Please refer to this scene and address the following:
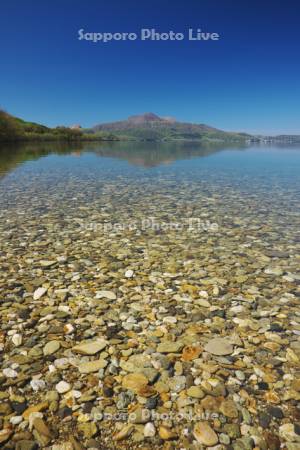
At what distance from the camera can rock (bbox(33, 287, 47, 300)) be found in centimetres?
713

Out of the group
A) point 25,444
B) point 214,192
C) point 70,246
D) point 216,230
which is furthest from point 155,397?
point 214,192

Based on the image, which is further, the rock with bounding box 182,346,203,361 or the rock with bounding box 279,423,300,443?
the rock with bounding box 182,346,203,361

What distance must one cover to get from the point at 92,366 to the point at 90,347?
1.60ft

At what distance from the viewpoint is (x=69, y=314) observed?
650cm

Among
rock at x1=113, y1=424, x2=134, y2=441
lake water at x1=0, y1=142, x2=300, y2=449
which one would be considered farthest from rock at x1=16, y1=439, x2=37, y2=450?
rock at x1=113, y1=424, x2=134, y2=441

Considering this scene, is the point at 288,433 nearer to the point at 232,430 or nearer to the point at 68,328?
the point at 232,430

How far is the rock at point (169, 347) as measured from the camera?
17.9 ft

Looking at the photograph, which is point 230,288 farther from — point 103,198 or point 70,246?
point 103,198

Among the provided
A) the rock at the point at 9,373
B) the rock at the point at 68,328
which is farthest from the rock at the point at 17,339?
the rock at the point at 68,328

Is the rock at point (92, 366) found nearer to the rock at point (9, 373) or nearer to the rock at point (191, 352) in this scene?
the rock at point (9, 373)

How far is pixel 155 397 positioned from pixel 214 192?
2003 cm

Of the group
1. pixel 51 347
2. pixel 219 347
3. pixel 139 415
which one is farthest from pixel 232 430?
pixel 51 347

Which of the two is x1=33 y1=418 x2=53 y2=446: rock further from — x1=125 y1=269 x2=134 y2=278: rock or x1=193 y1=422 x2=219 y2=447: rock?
x1=125 y1=269 x2=134 y2=278: rock

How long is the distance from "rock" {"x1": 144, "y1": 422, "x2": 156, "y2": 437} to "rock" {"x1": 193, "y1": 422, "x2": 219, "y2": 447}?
543mm
